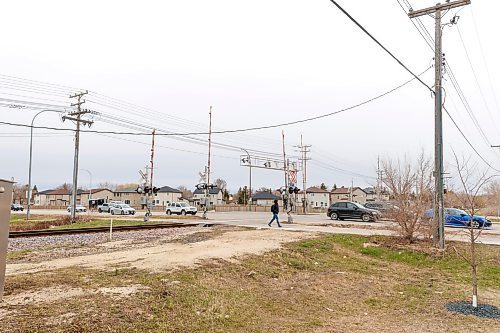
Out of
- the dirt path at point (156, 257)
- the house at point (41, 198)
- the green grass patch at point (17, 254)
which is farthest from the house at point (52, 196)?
the dirt path at point (156, 257)

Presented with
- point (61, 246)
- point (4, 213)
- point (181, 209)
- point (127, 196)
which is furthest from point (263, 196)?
point (4, 213)

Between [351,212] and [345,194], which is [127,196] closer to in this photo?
[345,194]

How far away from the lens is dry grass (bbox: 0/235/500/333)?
18.8ft

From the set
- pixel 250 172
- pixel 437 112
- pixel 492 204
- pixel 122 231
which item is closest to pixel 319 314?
pixel 492 204

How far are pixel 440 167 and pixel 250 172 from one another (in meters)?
57.7

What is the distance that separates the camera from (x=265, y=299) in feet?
25.8

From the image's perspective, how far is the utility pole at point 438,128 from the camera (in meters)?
14.5

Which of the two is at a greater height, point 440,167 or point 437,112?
point 437,112

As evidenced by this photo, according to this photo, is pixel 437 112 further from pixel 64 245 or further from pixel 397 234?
pixel 64 245

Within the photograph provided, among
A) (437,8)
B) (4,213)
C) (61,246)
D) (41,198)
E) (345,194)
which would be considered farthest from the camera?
(41,198)

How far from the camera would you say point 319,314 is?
7223 millimetres

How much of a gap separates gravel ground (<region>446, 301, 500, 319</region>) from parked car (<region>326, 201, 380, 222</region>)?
915 inches

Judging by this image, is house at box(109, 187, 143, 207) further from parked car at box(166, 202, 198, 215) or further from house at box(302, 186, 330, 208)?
parked car at box(166, 202, 198, 215)

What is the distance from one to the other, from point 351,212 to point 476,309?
25496mm
